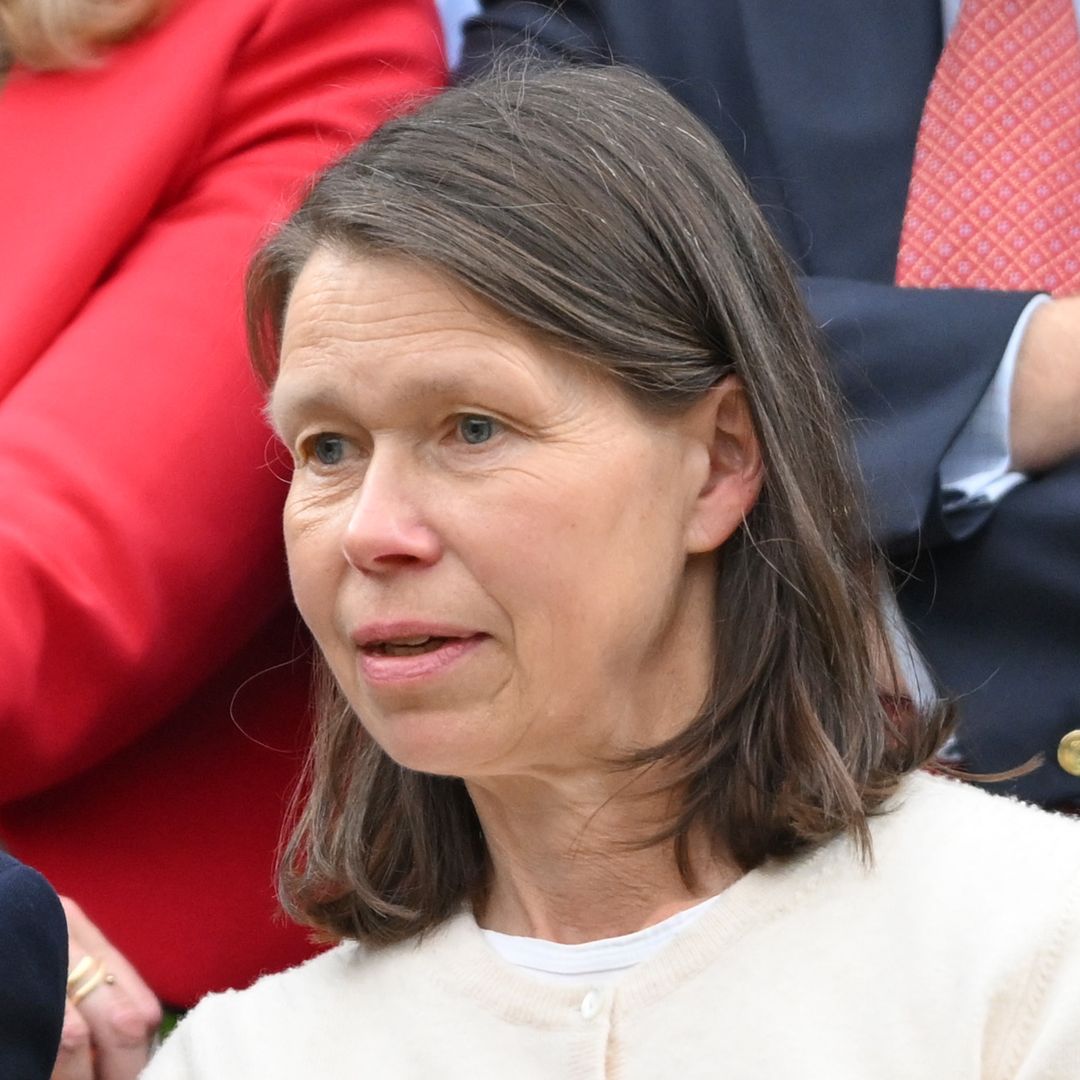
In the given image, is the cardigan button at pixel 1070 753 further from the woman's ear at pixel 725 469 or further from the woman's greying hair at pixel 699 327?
the woman's ear at pixel 725 469

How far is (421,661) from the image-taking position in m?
1.79

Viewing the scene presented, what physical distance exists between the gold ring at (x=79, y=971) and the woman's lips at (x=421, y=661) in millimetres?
539

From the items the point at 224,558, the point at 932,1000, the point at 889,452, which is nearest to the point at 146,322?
the point at 224,558

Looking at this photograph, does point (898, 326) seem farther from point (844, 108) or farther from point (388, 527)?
point (388, 527)

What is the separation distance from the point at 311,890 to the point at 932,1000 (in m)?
0.66

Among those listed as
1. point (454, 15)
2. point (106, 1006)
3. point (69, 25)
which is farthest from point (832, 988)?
point (454, 15)

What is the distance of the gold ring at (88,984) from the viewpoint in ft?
6.98

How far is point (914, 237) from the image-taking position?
2223 millimetres

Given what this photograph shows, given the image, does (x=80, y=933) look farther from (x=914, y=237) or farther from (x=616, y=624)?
(x=914, y=237)

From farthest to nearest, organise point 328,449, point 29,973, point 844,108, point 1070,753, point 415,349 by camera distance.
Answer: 1. point 844,108
2. point 1070,753
3. point 328,449
4. point 415,349
5. point 29,973

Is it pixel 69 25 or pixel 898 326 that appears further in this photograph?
pixel 69 25

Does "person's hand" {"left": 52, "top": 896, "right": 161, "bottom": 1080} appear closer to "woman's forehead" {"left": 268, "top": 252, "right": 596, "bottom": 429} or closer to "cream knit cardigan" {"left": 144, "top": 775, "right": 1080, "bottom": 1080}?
"cream knit cardigan" {"left": 144, "top": 775, "right": 1080, "bottom": 1080}

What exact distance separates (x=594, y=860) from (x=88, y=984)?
56 cm

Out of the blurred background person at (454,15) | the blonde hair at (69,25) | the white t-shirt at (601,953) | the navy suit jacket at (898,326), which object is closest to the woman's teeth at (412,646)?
the white t-shirt at (601,953)
